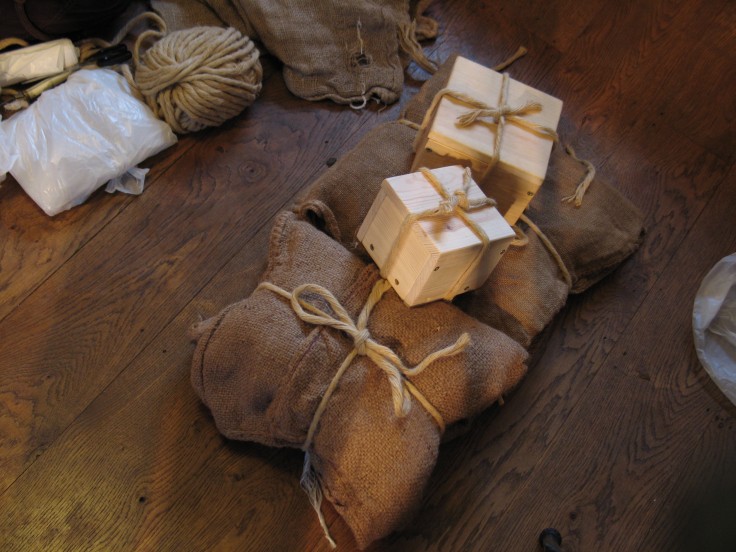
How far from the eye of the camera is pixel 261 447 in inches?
32.9

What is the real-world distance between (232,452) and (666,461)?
26.6 inches

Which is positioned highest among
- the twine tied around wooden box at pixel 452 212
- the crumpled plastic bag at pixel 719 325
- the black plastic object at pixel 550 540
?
the twine tied around wooden box at pixel 452 212

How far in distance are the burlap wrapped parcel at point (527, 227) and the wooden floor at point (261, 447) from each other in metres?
0.09

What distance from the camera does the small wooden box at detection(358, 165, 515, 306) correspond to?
0.71 meters

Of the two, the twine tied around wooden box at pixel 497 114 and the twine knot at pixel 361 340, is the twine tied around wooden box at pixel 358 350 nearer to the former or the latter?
the twine knot at pixel 361 340

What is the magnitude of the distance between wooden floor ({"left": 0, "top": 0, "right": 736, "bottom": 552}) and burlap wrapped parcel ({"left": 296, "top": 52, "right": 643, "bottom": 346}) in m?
0.09

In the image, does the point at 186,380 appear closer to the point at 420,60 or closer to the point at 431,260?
the point at 431,260

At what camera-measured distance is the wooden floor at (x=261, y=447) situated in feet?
2.62

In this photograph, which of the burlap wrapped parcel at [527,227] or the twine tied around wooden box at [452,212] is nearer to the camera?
the twine tied around wooden box at [452,212]

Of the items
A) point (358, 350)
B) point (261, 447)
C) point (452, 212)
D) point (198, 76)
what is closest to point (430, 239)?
point (452, 212)

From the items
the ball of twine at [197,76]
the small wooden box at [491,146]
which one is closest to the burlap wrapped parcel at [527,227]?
the small wooden box at [491,146]

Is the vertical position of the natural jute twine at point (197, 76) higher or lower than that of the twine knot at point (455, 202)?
lower

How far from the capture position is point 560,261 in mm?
930

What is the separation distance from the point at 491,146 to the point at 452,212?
0.16m
